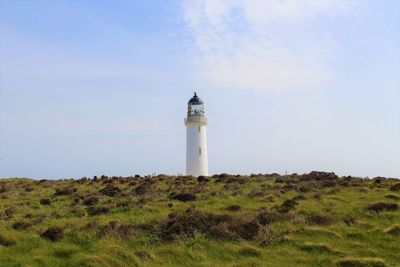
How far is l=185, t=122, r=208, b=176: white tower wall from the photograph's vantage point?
1855 inches

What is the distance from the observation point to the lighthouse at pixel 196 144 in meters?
47.1

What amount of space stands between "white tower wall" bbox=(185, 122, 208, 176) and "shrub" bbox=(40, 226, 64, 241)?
104 feet

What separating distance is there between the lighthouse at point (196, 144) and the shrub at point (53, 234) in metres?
31.6

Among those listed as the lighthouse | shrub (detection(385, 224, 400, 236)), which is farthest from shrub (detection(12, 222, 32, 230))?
the lighthouse

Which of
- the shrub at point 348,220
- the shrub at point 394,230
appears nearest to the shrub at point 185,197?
the shrub at point 348,220

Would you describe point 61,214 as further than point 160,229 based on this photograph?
Yes

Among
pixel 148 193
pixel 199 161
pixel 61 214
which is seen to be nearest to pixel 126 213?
pixel 61 214

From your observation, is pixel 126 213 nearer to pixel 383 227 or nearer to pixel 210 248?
pixel 210 248

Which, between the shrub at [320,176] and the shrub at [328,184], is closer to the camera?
the shrub at [328,184]

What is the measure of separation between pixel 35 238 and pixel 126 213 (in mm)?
4721

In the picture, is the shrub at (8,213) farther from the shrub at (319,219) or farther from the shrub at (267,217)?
the shrub at (319,219)

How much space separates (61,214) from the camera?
19516 millimetres

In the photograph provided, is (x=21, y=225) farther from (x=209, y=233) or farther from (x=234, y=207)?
(x=234, y=207)

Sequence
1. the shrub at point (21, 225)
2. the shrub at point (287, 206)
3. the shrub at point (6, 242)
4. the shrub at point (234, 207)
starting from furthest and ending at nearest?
the shrub at point (234, 207) < the shrub at point (287, 206) < the shrub at point (21, 225) < the shrub at point (6, 242)
